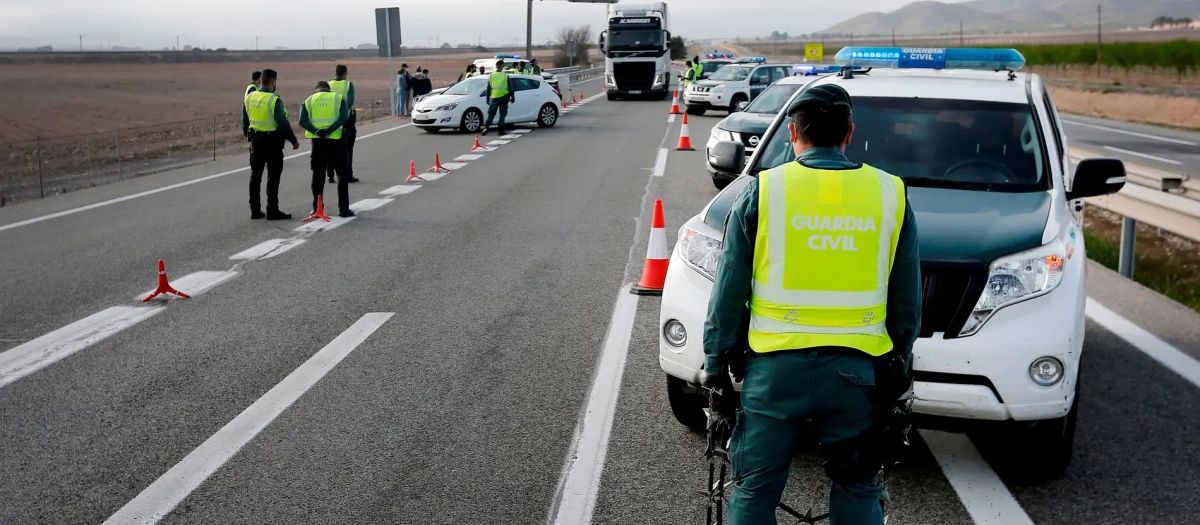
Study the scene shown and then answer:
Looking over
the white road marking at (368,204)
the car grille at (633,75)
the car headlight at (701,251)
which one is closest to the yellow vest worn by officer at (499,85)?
the white road marking at (368,204)

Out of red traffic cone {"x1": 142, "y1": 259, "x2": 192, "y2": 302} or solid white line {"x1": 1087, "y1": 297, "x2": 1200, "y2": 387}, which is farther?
red traffic cone {"x1": 142, "y1": 259, "x2": 192, "y2": 302}

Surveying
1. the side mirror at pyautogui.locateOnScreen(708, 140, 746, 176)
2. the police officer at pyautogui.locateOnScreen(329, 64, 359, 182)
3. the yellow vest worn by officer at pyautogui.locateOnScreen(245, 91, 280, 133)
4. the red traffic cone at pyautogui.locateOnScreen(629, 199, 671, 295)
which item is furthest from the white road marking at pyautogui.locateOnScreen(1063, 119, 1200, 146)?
the side mirror at pyautogui.locateOnScreen(708, 140, 746, 176)

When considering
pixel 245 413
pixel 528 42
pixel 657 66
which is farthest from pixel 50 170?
pixel 528 42

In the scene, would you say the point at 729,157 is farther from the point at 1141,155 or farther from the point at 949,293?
the point at 1141,155

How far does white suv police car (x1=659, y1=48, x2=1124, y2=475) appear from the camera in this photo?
4.86 m

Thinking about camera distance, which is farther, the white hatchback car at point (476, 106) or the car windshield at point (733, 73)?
the car windshield at point (733, 73)

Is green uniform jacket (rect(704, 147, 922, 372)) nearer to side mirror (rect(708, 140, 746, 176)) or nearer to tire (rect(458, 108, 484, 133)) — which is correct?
side mirror (rect(708, 140, 746, 176))

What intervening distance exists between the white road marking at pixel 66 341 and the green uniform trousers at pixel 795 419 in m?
5.20

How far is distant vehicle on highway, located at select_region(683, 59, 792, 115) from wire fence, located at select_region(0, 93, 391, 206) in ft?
36.8

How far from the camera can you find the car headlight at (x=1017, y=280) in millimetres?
4930

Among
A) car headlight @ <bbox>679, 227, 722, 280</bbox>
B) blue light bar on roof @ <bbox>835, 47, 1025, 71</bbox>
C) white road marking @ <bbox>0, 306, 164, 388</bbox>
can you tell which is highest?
blue light bar on roof @ <bbox>835, 47, 1025, 71</bbox>

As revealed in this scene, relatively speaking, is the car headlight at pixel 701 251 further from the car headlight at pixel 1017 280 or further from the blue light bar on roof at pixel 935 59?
the blue light bar on roof at pixel 935 59

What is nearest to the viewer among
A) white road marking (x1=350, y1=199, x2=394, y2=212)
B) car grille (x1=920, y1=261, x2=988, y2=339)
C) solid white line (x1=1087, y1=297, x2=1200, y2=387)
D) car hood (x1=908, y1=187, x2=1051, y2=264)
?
car grille (x1=920, y1=261, x2=988, y2=339)

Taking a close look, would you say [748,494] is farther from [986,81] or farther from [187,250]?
[187,250]
